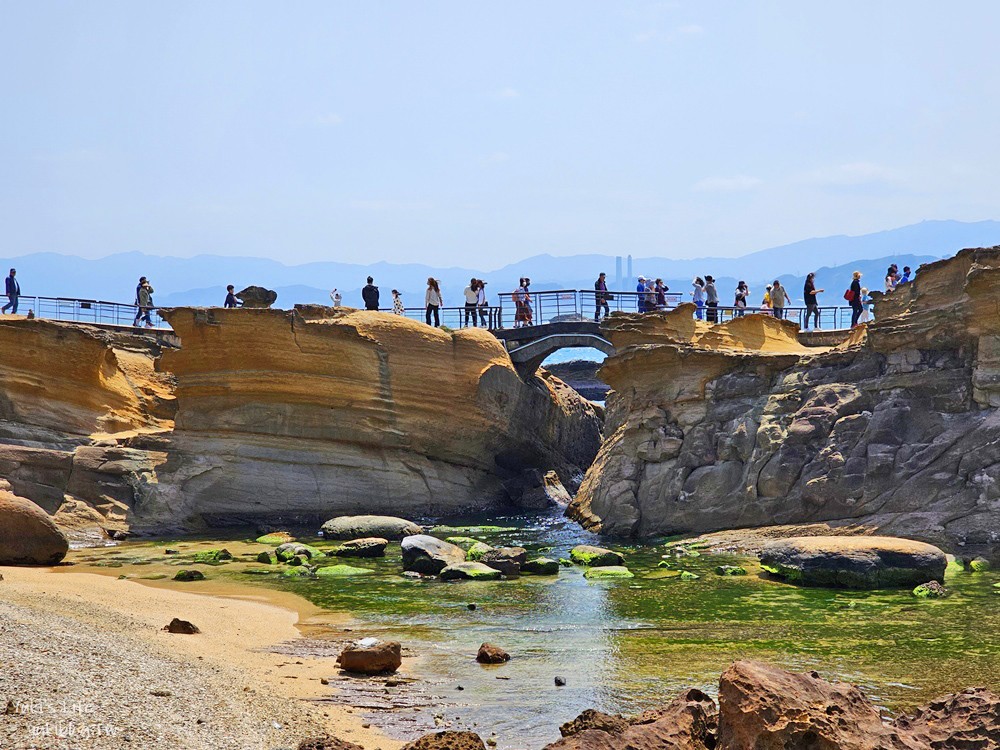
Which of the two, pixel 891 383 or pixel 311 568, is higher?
pixel 891 383

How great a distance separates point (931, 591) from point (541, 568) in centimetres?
729

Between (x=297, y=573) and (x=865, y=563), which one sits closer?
(x=865, y=563)

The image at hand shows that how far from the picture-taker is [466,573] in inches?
881

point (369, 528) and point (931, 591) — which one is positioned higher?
point (369, 528)

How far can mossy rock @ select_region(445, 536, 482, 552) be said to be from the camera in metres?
26.7

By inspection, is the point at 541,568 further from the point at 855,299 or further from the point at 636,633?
the point at 855,299

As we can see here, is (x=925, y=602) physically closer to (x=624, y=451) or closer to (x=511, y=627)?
(x=511, y=627)

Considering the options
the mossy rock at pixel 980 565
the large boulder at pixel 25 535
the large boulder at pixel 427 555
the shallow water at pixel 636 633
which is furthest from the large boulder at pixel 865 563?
the large boulder at pixel 25 535

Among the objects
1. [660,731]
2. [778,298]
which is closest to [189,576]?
[660,731]

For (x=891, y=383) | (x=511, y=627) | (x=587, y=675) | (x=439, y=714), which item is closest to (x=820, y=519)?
(x=891, y=383)

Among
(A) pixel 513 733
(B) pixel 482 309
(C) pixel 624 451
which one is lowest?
(A) pixel 513 733

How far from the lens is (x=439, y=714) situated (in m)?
12.5

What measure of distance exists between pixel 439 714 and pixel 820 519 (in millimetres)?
14907

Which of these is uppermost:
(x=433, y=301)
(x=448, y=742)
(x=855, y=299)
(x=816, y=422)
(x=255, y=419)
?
(x=433, y=301)
